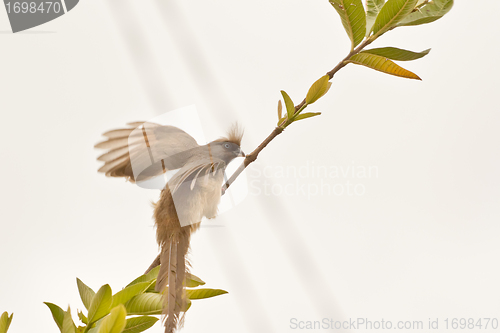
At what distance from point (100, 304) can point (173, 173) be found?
0.16m

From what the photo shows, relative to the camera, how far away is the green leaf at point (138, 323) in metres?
0.39

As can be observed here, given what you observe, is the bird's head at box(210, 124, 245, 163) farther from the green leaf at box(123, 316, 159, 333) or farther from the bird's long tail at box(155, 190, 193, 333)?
the green leaf at box(123, 316, 159, 333)

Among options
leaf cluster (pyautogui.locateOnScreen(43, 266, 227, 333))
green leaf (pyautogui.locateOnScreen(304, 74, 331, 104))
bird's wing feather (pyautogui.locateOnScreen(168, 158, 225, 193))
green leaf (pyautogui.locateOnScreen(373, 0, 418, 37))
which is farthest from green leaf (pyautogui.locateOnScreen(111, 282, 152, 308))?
green leaf (pyautogui.locateOnScreen(373, 0, 418, 37))

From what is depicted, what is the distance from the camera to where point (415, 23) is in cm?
42

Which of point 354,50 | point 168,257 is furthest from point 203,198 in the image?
point 354,50

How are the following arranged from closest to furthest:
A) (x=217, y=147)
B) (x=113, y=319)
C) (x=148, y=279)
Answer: (x=113, y=319) → (x=148, y=279) → (x=217, y=147)

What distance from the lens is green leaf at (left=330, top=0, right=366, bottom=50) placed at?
1.41 ft

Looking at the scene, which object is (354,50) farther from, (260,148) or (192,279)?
(192,279)

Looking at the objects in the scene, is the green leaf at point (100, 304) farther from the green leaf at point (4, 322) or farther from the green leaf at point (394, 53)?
the green leaf at point (394, 53)

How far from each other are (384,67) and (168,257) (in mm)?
270

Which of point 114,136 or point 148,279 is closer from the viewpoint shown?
point 148,279

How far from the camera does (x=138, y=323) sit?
1.28ft

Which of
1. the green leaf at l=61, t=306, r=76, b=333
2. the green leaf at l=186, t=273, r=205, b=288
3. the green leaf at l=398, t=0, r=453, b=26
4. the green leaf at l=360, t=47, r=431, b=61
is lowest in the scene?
the green leaf at l=186, t=273, r=205, b=288

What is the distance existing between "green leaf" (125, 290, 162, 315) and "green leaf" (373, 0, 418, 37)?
32cm
